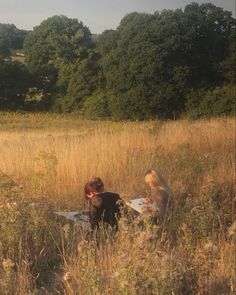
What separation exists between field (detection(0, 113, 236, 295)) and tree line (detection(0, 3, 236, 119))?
20.2 m

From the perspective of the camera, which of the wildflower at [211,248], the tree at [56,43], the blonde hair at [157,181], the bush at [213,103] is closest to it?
the wildflower at [211,248]

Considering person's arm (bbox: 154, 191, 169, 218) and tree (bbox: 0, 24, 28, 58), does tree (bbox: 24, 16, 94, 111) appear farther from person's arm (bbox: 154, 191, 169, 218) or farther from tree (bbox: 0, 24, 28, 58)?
person's arm (bbox: 154, 191, 169, 218)

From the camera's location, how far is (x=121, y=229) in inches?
136

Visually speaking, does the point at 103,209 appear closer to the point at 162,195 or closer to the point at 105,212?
the point at 105,212

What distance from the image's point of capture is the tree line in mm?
31125

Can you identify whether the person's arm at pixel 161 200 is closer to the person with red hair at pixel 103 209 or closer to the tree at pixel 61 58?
the person with red hair at pixel 103 209

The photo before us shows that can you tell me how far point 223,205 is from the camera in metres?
5.79

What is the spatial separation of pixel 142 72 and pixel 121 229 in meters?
29.8

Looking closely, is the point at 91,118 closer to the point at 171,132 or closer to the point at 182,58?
the point at 182,58

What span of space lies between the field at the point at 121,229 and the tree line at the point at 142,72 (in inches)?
794

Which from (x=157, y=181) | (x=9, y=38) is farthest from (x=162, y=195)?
(x=9, y=38)

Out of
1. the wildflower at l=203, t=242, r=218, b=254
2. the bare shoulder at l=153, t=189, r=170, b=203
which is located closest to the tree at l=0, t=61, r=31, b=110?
the bare shoulder at l=153, t=189, r=170, b=203

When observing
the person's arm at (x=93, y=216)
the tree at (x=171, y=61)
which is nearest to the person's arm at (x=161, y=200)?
the person's arm at (x=93, y=216)

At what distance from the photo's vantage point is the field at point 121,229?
291 centimetres
